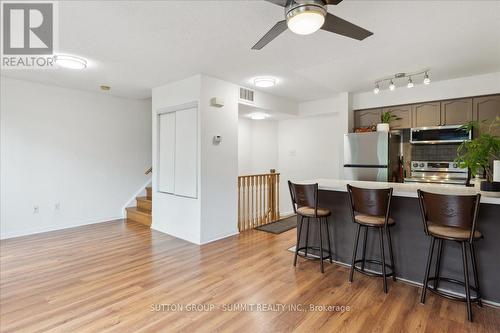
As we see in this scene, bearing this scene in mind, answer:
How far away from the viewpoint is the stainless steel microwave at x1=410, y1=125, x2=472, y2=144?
159 inches

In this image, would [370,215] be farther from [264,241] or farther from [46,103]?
[46,103]

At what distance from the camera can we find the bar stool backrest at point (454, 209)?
2.07 metres

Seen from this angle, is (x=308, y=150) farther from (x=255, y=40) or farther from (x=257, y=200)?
(x=255, y=40)

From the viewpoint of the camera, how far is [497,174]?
2457 millimetres

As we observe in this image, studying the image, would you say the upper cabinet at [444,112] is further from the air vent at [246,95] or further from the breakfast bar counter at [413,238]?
the air vent at [246,95]

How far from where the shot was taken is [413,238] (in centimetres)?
274

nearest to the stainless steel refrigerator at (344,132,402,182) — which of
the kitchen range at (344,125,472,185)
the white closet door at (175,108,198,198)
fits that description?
the kitchen range at (344,125,472,185)

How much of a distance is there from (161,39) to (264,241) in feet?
10.2

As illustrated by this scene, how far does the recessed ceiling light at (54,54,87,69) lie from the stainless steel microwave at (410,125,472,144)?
16.7 ft

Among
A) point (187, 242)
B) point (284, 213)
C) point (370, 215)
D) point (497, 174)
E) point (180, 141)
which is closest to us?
point (497, 174)

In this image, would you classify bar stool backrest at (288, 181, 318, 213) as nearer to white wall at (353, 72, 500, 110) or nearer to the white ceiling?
the white ceiling

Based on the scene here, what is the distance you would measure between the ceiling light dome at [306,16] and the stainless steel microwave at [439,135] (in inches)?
134

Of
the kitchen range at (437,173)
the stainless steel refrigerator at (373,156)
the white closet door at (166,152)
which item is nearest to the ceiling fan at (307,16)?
the stainless steel refrigerator at (373,156)

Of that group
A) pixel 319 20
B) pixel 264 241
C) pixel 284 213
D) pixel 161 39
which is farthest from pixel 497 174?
pixel 284 213
